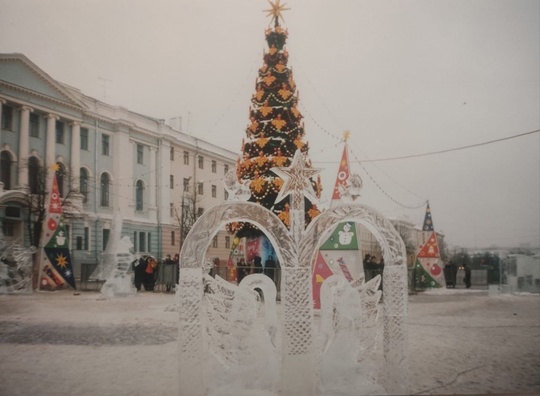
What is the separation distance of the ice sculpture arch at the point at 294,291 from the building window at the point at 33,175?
77.4 inches

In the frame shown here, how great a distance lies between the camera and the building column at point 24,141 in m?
4.41

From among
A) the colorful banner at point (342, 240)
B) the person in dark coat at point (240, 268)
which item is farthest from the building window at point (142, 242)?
the colorful banner at point (342, 240)

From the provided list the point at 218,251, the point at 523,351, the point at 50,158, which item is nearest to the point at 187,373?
the point at 50,158

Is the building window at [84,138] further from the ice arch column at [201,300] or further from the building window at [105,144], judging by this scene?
the ice arch column at [201,300]

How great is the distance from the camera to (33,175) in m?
4.57

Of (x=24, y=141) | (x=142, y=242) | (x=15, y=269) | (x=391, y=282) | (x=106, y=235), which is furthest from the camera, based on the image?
(x=142, y=242)

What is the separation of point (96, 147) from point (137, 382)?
2.21m

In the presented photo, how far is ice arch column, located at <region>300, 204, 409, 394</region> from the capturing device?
3.51 m

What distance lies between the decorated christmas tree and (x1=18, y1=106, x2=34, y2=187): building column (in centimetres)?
254

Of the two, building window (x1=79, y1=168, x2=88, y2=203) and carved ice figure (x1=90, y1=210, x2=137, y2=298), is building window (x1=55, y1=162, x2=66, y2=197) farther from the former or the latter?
carved ice figure (x1=90, y1=210, x2=137, y2=298)

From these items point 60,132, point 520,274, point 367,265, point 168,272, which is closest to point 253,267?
point 168,272

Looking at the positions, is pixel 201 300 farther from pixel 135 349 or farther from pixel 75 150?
pixel 75 150

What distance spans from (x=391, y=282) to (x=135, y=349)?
8.24ft

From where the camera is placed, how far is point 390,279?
3.58 m
